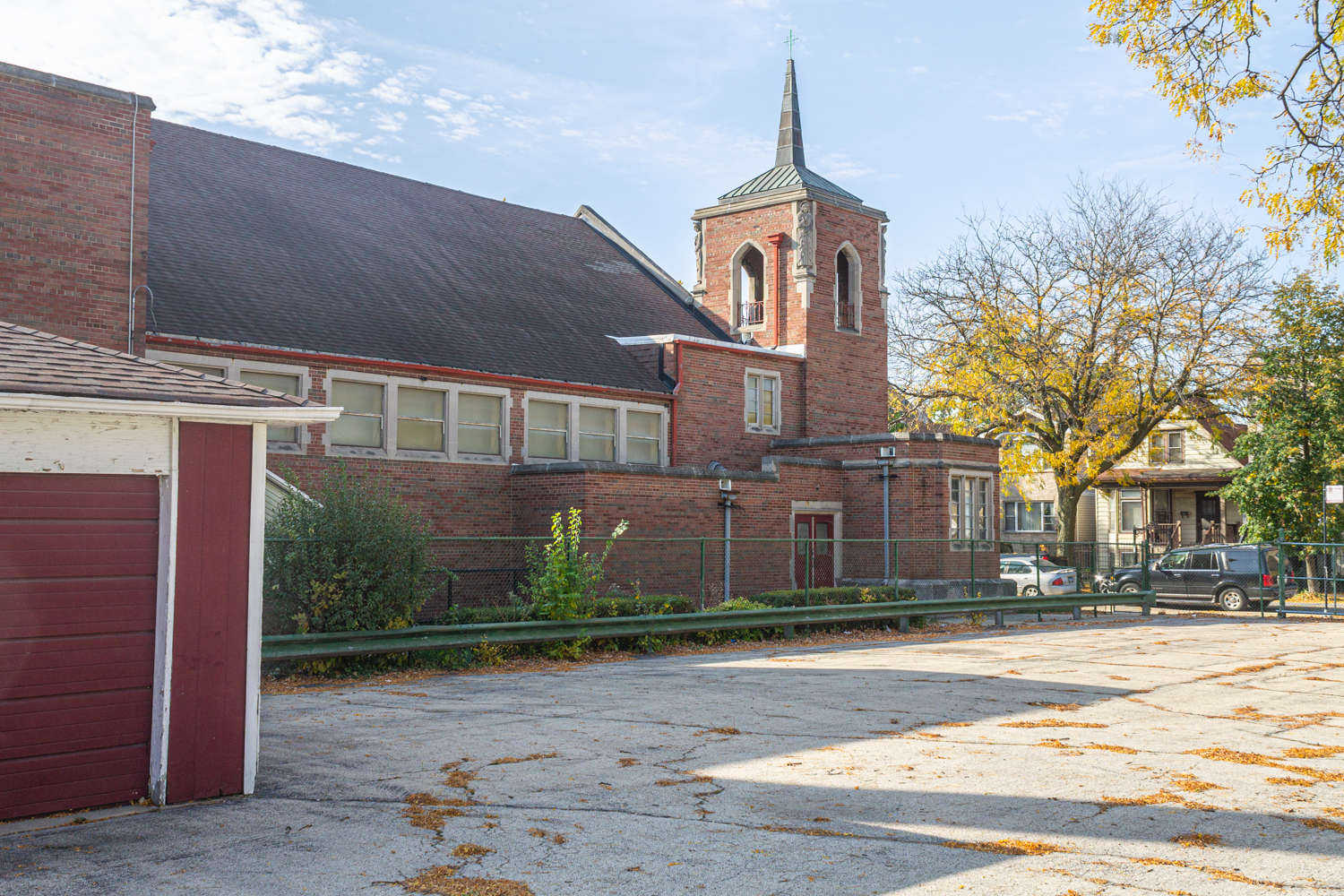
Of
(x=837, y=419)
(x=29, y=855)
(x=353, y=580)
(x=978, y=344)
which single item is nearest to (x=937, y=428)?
(x=978, y=344)

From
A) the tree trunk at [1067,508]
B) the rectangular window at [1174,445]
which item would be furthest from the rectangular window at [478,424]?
the rectangular window at [1174,445]

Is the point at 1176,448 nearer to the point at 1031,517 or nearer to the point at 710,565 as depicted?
the point at 1031,517

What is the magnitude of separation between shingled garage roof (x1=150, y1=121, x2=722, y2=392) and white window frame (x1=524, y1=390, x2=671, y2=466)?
482 millimetres

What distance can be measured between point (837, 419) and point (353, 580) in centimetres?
2049

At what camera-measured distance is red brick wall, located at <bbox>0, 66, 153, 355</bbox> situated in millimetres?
16578

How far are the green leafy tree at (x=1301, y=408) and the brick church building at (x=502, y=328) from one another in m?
11.5

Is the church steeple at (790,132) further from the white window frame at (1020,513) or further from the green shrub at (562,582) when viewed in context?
the white window frame at (1020,513)

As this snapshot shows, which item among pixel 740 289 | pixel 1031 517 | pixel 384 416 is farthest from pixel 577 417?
pixel 1031 517

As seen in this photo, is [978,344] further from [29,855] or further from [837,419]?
[29,855]

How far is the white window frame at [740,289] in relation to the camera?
110 feet

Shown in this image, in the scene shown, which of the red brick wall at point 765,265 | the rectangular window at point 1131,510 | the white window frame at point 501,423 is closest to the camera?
the white window frame at point 501,423

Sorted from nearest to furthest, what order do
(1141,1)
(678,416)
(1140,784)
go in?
(1140,784), (1141,1), (678,416)

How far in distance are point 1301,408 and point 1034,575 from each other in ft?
31.1

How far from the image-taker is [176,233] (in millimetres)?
23031
